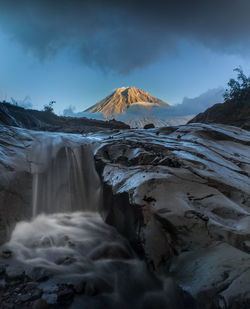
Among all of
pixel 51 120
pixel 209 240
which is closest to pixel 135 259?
pixel 209 240

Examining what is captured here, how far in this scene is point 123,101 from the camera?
10719cm

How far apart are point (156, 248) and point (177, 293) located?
65cm

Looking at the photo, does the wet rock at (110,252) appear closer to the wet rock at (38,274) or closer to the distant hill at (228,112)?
the wet rock at (38,274)

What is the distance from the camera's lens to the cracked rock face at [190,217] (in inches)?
90.9

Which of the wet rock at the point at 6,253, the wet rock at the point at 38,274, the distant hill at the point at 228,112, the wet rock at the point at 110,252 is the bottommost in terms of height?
the wet rock at the point at 110,252

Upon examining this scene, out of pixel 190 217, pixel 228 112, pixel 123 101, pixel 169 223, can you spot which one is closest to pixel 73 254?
pixel 169 223

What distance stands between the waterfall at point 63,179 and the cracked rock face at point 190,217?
0.97m

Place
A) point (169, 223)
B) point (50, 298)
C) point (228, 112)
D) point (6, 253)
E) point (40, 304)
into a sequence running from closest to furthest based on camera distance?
point (40, 304), point (50, 298), point (169, 223), point (6, 253), point (228, 112)

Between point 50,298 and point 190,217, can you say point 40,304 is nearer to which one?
point 50,298

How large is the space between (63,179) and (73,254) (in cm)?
295

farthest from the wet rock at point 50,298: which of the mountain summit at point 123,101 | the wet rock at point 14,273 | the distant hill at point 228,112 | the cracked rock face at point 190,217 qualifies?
the mountain summit at point 123,101

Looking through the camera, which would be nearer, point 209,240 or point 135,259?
point 209,240

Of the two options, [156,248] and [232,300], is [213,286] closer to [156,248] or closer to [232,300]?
[232,300]

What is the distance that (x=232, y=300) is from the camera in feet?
6.46
